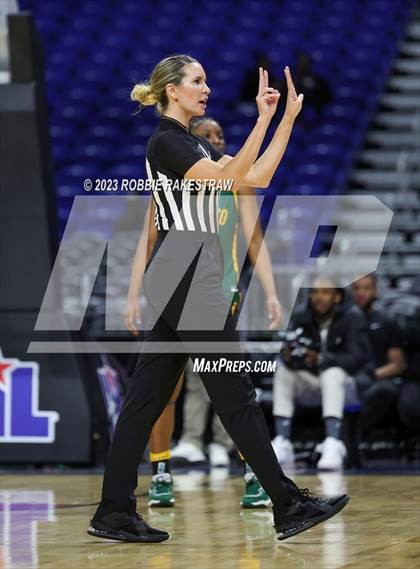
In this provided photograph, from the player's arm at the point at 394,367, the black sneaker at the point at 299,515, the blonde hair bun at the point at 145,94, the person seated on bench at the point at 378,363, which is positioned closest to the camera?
the black sneaker at the point at 299,515

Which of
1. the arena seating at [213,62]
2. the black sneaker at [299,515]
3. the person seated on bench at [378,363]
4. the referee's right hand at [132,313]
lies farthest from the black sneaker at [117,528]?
the arena seating at [213,62]

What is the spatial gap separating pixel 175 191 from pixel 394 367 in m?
4.23

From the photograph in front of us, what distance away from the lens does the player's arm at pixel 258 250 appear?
5.16m

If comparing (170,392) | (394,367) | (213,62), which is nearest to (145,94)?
(170,392)

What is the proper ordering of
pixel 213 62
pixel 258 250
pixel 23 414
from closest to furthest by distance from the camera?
pixel 258 250, pixel 23 414, pixel 213 62

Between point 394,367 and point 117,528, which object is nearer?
point 117,528

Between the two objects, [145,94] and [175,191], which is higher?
[145,94]

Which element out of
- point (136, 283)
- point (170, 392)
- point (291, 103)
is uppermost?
point (291, 103)

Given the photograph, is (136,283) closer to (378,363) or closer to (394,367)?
(394,367)

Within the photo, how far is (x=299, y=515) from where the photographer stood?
4.23m

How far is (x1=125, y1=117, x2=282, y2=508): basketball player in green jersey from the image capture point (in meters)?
5.45

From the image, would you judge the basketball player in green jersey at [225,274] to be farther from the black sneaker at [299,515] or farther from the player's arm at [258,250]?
the black sneaker at [299,515]

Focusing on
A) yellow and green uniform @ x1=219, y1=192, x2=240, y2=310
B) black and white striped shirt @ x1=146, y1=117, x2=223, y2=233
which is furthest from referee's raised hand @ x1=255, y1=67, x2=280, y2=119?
yellow and green uniform @ x1=219, y1=192, x2=240, y2=310

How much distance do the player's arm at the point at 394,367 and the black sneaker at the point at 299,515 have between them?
4055 millimetres
